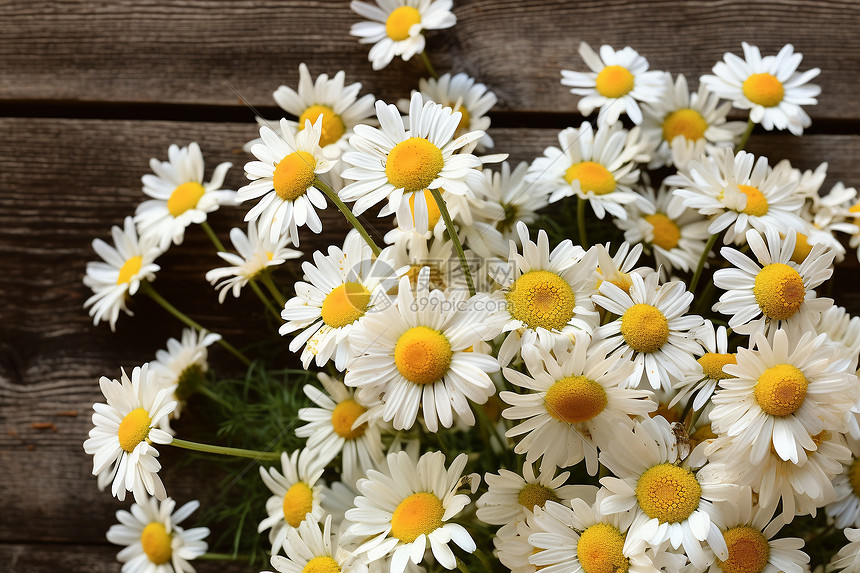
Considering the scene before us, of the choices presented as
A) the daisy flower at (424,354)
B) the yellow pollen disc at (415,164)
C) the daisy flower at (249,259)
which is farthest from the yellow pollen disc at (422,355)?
the daisy flower at (249,259)

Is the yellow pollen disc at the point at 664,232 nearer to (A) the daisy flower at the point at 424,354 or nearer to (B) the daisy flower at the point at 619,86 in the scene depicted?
(B) the daisy flower at the point at 619,86

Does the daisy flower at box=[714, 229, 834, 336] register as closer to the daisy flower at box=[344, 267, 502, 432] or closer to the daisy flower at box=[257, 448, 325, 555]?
the daisy flower at box=[344, 267, 502, 432]

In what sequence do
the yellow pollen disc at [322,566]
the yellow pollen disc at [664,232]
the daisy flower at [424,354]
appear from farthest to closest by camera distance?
the yellow pollen disc at [664,232]
the yellow pollen disc at [322,566]
the daisy flower at [424,354]

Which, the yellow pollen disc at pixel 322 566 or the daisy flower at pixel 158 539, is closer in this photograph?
the yellow pollen disc at pixel 322 566

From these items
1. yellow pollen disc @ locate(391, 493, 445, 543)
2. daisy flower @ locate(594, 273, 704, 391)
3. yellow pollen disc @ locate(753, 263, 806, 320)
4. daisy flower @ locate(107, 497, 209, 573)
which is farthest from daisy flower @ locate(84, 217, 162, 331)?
yellow pollen disc @ locate(753, 263, 806, 320)

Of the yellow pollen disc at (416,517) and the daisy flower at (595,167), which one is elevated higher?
the daisy flower at (595,167)

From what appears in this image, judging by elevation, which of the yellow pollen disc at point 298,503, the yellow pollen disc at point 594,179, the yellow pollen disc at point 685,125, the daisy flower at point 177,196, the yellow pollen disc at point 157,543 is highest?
the yellow pollen disc at point 685,125

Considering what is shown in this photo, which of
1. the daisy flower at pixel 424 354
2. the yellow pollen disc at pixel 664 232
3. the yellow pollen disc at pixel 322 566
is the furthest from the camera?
the yellow pollen disc at pixel 664 232
